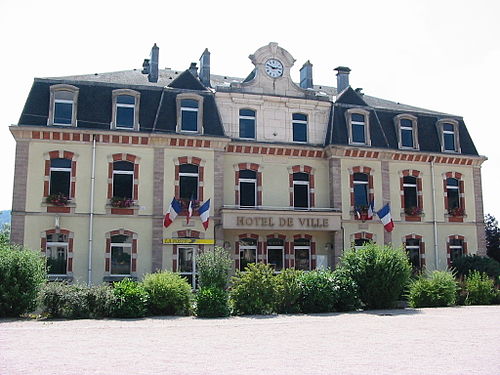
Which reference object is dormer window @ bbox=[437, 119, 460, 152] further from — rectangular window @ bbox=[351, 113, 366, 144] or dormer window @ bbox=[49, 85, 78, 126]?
dormer window @ bbox=[49, 85, 78, 126]

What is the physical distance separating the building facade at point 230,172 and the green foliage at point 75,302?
4.40 meters

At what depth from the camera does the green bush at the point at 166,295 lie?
17.0m

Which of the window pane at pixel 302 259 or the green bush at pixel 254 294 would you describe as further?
the window pane at pixel 302 259

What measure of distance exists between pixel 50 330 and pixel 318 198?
51.5ft

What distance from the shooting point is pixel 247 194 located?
2564cm

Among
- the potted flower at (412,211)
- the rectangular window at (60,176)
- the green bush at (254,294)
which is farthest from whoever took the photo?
the potted flower at (412,211)

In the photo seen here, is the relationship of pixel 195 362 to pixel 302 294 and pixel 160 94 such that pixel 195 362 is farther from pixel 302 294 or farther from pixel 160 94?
pixel 160 94

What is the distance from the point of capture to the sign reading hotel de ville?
23609mm

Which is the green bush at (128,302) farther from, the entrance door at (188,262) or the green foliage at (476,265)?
the green foliage at (476,265)

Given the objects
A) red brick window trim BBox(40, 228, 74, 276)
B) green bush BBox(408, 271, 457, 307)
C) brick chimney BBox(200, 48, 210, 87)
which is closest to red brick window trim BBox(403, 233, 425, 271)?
green bush BBox(408, 271, 457, 307)

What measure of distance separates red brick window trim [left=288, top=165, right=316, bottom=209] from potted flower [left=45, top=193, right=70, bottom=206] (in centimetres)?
1023

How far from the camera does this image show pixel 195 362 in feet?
31.0

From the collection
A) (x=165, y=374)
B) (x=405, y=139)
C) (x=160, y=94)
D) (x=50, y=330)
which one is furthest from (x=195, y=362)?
(x=405, y=139)

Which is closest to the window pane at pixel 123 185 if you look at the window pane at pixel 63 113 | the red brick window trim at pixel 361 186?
the window pane at pixel 63 113
